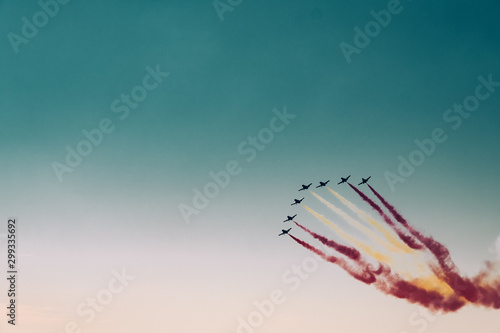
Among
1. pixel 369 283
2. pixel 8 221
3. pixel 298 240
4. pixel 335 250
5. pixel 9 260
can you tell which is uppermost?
pixel 8 221

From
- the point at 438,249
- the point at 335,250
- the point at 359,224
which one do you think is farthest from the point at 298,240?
the point at 438,249

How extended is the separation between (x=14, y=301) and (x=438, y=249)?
67.3 meters

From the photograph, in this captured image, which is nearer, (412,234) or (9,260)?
(9,260)

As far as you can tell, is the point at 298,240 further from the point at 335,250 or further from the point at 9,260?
the point at 9,260

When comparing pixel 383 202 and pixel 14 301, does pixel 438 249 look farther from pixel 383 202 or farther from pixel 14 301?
pixel 14 301

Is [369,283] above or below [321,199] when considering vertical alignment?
below

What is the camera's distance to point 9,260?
39.2 m

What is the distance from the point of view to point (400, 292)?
2621 inches

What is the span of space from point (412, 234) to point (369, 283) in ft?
40.8

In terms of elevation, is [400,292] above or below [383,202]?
below

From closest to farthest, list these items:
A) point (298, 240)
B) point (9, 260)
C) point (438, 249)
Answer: point (9, 260) → point (438, 249) → point (298, 240)

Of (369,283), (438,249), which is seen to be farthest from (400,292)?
(438,249)

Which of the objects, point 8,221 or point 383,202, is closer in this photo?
point 8,221

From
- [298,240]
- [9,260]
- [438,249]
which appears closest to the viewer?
[9,260]
